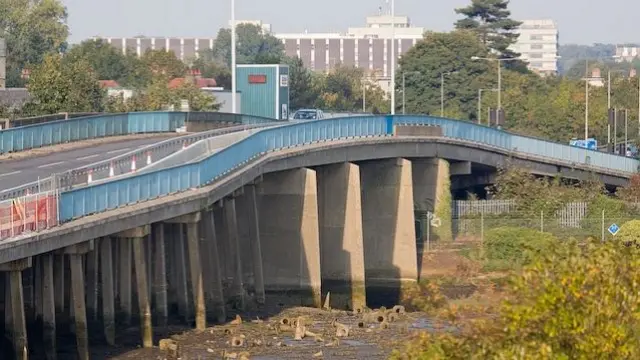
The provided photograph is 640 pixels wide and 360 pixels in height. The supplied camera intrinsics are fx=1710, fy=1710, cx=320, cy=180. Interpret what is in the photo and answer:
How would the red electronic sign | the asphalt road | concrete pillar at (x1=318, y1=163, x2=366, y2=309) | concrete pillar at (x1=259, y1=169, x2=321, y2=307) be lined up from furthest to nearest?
the red electronic sign < concrete pillar at (x1=318, y1=163, x2=366, y2=309) < concrete pillar at (x1=259, y1=169, x2=321, y2=307) < the asphalt road

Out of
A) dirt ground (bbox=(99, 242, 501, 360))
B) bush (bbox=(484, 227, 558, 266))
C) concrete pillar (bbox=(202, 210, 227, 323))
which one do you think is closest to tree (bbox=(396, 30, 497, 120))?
bush (bbox=(484, 227, 558, 266))

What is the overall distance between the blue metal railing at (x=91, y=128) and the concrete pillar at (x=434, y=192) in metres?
10.9

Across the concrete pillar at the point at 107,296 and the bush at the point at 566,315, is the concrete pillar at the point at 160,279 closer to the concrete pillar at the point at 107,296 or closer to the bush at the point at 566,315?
the concrete pillar at the point at 107,296

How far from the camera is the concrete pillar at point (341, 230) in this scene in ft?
233

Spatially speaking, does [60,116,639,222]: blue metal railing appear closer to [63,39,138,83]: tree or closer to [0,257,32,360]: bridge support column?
[0,257,32,360]: bridge support column

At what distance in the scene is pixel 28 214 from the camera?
143 feet

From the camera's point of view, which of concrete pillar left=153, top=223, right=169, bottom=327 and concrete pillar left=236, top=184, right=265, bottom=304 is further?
concrete pillar left=236, top=184, right=265, bottom=304

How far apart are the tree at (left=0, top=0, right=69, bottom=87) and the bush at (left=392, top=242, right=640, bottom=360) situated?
5402 inches

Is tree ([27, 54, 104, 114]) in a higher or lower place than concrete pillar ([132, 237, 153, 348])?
higher

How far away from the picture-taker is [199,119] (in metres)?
85.4

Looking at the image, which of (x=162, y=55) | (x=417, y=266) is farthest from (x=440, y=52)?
(x=417, y=266)

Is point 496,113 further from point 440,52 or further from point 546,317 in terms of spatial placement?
point 546,317

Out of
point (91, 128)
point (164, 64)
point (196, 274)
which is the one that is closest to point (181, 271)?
point (196, 274)

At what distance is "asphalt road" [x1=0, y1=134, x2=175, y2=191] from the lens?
5609cm
